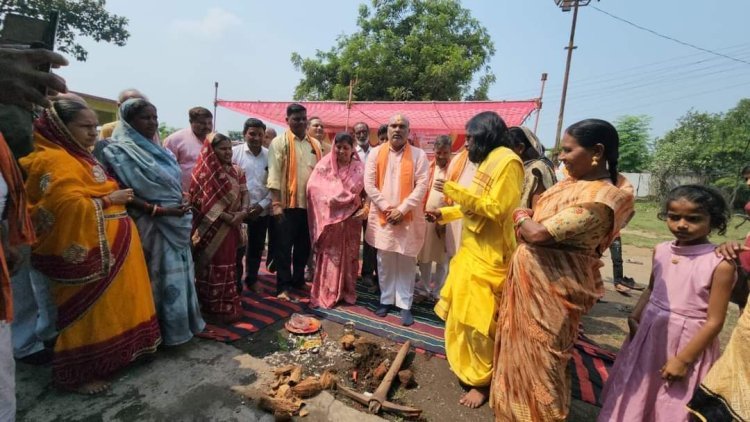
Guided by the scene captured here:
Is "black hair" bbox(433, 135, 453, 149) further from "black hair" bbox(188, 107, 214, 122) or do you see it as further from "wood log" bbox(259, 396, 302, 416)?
"wood log" bbox(259, 396, 302, 416)

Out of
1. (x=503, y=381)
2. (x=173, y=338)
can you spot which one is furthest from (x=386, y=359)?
(x=173, y=338)

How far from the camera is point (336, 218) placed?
4.11 m

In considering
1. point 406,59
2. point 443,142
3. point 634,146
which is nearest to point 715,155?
point 634,146

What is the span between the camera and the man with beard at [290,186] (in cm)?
427

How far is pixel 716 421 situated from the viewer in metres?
1.66

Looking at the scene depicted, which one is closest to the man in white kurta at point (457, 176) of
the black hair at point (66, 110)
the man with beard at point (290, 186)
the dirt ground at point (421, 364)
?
the dirt ground at point (421, 364)

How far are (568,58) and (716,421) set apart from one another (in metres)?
16.0

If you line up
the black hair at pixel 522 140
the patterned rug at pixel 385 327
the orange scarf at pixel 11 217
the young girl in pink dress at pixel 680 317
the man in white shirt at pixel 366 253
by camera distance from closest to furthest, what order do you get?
the orange scarf at pixel 11 217
the young girl in pink dress at pixel 680 317
the patterned rug at pixel 385 327
the black hair at pixel 522 140
the man in white shirt at pixel 366 253

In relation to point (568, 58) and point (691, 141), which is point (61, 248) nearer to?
point (568, 58)

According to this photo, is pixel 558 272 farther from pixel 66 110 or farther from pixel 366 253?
pixel 366 253

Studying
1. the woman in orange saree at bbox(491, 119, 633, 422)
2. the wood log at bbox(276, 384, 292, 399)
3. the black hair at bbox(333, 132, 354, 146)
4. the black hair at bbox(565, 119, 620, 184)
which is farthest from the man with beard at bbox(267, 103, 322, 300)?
the black hair at bbox(565, 119, 620, 184)

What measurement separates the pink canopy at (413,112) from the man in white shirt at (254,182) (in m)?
7.02

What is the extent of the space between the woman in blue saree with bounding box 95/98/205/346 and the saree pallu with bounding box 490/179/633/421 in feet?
8.47

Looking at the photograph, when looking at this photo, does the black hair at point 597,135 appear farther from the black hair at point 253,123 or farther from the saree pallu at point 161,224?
the black hair at point 253,123
